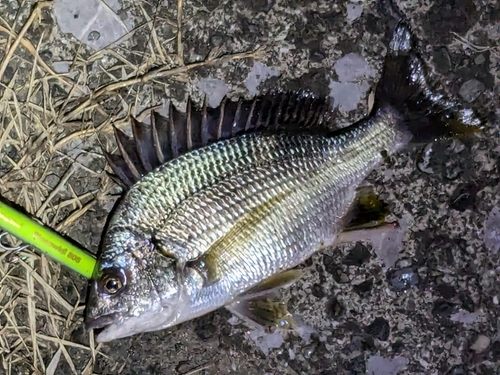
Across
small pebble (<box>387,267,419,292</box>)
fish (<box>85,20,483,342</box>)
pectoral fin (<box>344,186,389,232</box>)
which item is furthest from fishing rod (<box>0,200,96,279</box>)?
small pebble (<box>387,267,419,292</box>)

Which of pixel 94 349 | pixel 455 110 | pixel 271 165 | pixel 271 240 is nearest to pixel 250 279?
pixel 271 240

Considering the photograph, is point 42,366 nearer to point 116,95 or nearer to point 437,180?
point 116,95

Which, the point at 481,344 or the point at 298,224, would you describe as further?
the point at 481,344

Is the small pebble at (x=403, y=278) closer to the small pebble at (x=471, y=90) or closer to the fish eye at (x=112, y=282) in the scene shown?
the small pebble at (x=471, y=90)

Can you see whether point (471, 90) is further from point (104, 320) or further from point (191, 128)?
point (104, 320)

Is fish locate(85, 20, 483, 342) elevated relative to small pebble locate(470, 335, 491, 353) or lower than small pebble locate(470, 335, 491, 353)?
elevated

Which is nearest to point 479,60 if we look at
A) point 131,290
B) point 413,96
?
point 413,96

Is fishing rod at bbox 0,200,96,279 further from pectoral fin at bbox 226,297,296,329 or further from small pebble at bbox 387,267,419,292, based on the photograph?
small pebble at bbox 387,267,419,292
